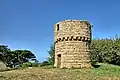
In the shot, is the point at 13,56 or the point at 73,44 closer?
the point at 73,44

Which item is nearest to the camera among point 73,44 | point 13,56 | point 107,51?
point 73,44

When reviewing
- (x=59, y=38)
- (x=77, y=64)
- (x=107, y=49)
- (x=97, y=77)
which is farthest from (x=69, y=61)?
(x=107, y=49)

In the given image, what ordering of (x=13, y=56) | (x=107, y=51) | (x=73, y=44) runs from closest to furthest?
(x=73, y=44) → (x=107, y=51) → (x=13, y=56)

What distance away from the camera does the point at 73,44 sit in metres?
34.4

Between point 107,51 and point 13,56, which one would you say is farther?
point 13,56

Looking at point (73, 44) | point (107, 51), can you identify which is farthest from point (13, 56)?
point (73, 44)

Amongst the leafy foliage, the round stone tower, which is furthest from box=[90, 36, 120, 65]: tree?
the round stone tower

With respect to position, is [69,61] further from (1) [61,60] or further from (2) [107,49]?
(2) [107,49]

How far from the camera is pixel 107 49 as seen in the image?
181 ft

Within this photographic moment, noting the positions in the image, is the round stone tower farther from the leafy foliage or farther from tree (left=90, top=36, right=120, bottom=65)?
the leafy foliage

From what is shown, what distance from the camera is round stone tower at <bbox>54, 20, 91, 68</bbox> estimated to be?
34.0 meters

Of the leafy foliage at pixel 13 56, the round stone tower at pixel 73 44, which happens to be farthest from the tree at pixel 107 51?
the round stone tower at pixel 73 44

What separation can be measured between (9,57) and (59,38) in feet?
96.2

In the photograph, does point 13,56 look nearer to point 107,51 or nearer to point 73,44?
point 107,51
